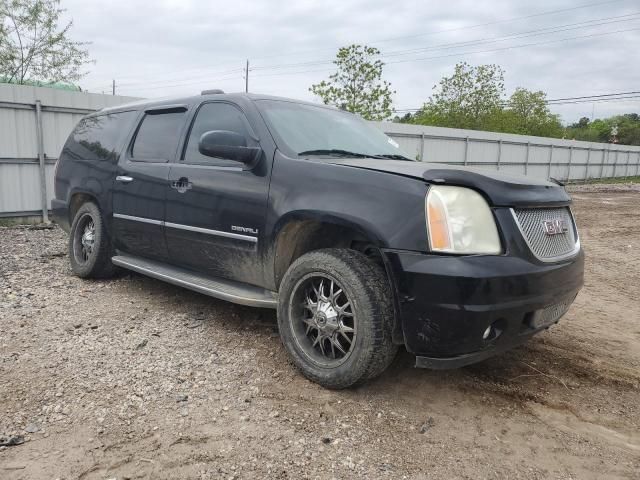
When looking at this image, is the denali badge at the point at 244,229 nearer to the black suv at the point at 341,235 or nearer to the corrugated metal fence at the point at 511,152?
the black suv at the point at 341,235

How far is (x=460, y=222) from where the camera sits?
2684mm

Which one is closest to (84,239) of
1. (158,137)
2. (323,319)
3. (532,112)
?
(158,137)

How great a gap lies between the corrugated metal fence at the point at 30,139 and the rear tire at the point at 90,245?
184 inches

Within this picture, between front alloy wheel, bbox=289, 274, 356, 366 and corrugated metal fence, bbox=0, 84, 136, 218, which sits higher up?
corrugated metal fence, bbox=0, 84, 136, 218

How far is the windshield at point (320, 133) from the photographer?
A: 142 inches

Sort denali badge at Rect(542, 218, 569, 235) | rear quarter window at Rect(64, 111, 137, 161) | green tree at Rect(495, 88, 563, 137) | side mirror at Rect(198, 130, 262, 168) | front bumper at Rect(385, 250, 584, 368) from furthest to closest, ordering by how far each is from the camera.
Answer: green tree at Rect(495, 88, 563, 137)
rear quarter window at Rect(64, 111, 137, 161)
side mirror at Rect(198, 130, 262, 168)
denali badge at Rect(542, 218, 569, 235)
front bumper at Rect(385, 250, 584, 368)

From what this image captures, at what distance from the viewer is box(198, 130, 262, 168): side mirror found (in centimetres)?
341

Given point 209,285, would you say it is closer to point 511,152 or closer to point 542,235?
point 542,235

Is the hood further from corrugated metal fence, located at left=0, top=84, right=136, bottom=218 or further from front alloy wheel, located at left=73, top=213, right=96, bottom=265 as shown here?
corrugated metal fence, located at left=0, top=84, right=136, bottom=218

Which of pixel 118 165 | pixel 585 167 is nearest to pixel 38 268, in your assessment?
pixel 118 165

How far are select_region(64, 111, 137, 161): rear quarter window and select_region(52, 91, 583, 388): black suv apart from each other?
1.51ft

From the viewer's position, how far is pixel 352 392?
3035 millimetres

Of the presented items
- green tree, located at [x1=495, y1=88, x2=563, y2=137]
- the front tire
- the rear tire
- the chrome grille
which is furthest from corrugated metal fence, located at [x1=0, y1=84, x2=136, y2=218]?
green tree, located at [x1=495, y1=88, x2=563, y2=137]

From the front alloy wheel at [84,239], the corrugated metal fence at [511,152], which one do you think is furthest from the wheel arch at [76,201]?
the corrugated metal fence at [511,152]
